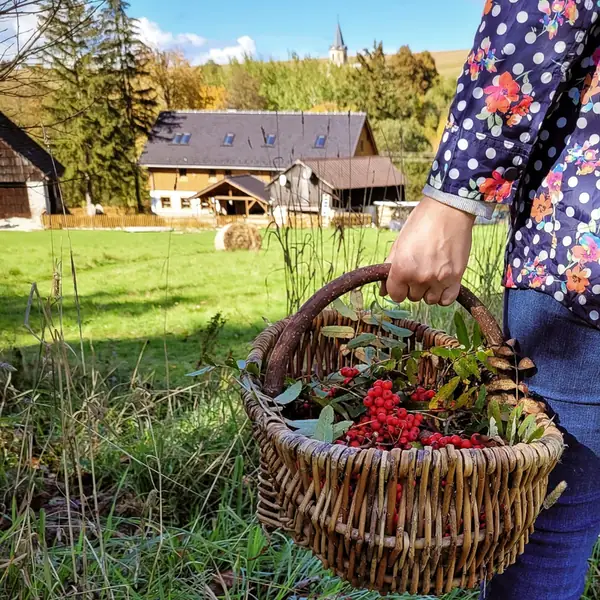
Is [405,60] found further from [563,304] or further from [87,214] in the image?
[563,304]

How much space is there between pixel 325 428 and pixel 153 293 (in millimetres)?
7338

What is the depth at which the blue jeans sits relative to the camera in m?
0.61

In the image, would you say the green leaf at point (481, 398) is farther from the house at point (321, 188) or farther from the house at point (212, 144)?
the house at point (212, 144)

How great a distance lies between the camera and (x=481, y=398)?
0.62 metres

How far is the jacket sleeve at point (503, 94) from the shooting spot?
19.5 inches

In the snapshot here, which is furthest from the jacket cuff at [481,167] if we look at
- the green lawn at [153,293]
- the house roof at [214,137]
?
the house roof at [214,137]

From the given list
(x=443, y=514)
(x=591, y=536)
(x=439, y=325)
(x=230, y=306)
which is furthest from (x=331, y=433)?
(x=230, y=306)

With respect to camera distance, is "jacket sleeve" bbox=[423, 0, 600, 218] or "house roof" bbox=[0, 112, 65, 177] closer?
"jacket sleeve" bbox=[423, 0, 600, 218]

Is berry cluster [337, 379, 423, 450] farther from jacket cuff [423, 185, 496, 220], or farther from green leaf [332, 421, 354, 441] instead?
jacket cuff [423, 185, 496, 220]

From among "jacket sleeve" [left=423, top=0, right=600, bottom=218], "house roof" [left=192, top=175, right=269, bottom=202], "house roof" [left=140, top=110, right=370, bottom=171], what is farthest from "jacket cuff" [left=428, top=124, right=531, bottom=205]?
"house roof" [left=140, top=110, right=370, bottom=171]

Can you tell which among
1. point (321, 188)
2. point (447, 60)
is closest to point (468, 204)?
point (321, 188)

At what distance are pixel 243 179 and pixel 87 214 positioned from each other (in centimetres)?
797

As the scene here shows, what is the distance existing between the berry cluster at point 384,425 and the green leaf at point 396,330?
0.16 m

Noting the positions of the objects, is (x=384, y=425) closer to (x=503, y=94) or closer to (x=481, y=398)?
(x=481, y=398)
